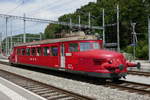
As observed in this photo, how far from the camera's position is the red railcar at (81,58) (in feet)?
37.0

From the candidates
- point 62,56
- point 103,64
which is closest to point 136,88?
point 103,64

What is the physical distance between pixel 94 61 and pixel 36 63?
845 centimetres

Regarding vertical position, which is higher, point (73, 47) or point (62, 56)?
point (73, 47)

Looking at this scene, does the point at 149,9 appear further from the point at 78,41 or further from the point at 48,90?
the point at 48,90

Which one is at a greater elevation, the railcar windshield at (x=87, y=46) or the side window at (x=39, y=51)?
the railcar windshield at (x=87, y=46)

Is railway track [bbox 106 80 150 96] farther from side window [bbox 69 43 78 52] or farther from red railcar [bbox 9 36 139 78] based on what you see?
side window [bbox 69 43 78 52]

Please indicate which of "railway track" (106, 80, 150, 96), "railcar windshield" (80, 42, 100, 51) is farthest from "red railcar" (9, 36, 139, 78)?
"railway track" (106, 80, 150, 96)

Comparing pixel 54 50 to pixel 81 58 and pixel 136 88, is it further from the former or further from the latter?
pixel 136 88

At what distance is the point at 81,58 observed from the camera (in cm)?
1252

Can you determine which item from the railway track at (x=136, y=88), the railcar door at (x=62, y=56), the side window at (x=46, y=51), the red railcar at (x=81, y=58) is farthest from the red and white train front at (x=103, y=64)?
the side window at (x=46, y=51)

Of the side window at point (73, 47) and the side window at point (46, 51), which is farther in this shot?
the side window at point (46, 51)

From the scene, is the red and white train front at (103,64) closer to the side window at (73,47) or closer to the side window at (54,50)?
the side window at (73,47)

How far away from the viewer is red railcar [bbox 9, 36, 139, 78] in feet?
37.0

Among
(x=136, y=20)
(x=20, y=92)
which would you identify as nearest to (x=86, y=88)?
(x=20, y=92)
